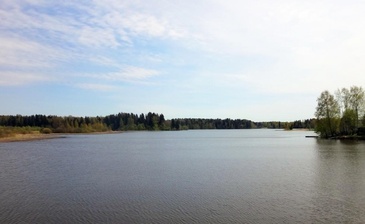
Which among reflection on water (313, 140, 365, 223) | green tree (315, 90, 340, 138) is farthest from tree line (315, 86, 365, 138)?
reflection on water (313, 140, 365, 223)

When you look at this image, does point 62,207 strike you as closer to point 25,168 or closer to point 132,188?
point 132,188

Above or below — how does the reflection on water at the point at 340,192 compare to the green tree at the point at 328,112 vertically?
below

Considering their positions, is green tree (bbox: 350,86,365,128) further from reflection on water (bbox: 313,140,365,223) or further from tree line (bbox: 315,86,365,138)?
reflection on water (bbox: 313,140,365,223)

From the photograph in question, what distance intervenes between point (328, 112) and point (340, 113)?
3.26 meters

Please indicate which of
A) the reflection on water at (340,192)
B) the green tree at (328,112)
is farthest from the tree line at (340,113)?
the reflection on water at (340,192)

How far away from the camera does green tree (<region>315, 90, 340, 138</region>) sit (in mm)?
79500

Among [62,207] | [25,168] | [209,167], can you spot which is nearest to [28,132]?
[25,168]

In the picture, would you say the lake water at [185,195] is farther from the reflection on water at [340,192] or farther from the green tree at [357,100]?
the green tree at [357,100]

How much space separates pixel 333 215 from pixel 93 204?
11.8m

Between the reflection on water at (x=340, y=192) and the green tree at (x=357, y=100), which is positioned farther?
the green tree at (x=357, y=100)

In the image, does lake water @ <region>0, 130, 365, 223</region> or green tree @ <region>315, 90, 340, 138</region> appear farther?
green tree @ <region>315, 90, 340, 138</region>

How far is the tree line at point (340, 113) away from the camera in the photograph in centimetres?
7731

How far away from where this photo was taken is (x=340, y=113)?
80125 millimetres

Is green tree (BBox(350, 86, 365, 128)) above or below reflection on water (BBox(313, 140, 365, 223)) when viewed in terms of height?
above
